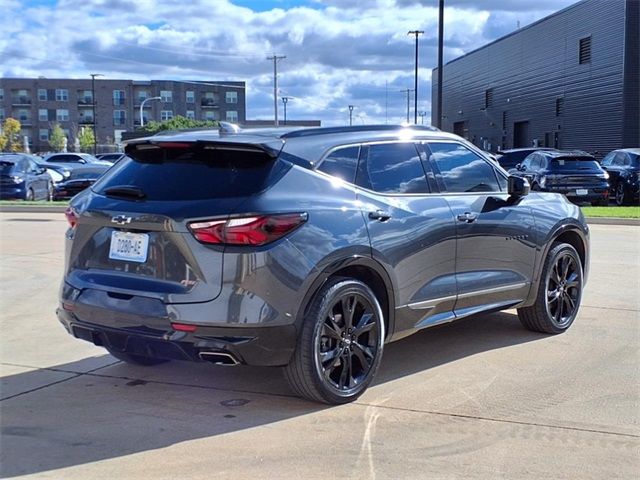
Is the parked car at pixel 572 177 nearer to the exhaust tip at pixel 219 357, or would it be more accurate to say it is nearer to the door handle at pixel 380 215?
the door handle at pixel 380 215

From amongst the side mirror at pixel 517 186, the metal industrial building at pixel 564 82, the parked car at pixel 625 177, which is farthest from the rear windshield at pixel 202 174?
the metal industrial building at pixel 564 82

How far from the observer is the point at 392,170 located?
18.4 feet

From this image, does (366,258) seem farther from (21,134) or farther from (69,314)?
(21,134)

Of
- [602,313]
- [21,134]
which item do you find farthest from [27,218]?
[21,134]

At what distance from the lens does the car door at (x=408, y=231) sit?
17.3 feet

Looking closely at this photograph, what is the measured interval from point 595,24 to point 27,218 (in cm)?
3352

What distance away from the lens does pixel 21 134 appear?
102 m

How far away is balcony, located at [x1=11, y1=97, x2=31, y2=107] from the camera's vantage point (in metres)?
104

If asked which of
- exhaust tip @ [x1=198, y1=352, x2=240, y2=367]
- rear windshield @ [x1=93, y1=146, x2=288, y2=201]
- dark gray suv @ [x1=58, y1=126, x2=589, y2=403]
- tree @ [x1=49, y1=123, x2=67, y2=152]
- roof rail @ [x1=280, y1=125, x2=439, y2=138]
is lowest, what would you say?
exhaust tip @ [x1=198, y1=352, x2=240, y2=367]

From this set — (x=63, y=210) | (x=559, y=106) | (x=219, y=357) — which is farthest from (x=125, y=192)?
(x=559, y=106)

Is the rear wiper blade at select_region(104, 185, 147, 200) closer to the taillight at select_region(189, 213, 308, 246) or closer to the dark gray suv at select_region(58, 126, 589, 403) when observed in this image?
the dark gray suv at select_region(58, 126, 589, 403)

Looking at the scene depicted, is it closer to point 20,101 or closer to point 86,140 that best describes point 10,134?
point 86,140

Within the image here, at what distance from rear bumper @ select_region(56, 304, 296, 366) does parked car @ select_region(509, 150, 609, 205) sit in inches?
693

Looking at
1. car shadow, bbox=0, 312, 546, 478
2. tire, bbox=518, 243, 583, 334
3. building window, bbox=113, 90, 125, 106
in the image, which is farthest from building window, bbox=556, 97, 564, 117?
building window, bbox=113, 90, 125, 106
